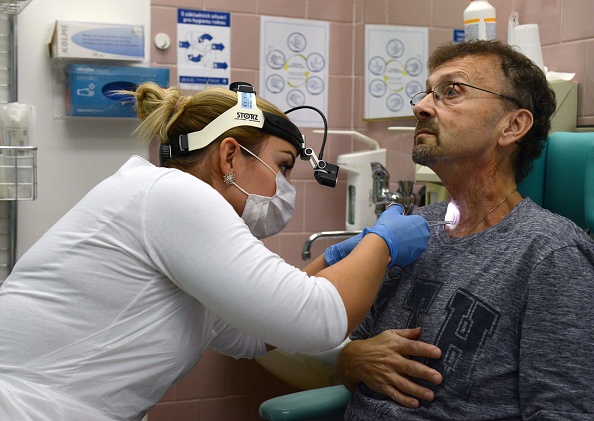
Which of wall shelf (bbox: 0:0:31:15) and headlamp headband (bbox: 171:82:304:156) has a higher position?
wall shelf (bbox: 0:0:31:15)

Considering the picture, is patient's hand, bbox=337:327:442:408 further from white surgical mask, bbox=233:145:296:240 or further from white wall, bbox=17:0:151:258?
white wall, bbox=17:0:151:258

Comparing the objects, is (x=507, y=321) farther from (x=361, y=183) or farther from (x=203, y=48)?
(x=203, y=48)

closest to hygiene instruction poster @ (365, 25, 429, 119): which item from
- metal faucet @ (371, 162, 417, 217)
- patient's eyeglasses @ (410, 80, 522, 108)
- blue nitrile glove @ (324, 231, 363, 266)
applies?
metal faucet @ (371, 162, 417, 217)

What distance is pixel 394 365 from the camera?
5.10 ft

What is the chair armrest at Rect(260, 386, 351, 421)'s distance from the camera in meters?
1.61

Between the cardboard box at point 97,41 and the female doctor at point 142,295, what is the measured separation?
1101 mm

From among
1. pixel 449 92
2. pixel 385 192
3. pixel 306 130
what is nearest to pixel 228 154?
pixel 449 92

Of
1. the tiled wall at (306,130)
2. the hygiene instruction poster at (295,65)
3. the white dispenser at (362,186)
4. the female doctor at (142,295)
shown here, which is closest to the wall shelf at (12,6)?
the tiled wall at (306,130)

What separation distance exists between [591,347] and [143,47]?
1.76 meters

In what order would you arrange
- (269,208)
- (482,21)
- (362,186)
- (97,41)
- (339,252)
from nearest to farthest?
(269,208) < (339,252) < (482,21) < (97,41) < (362,186)

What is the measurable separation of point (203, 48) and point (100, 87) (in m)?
0.42

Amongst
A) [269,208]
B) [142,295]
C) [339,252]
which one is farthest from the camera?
[339,252]

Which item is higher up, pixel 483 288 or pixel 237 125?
pixel 237 125

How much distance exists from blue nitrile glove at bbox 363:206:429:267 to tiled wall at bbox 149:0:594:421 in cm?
107
